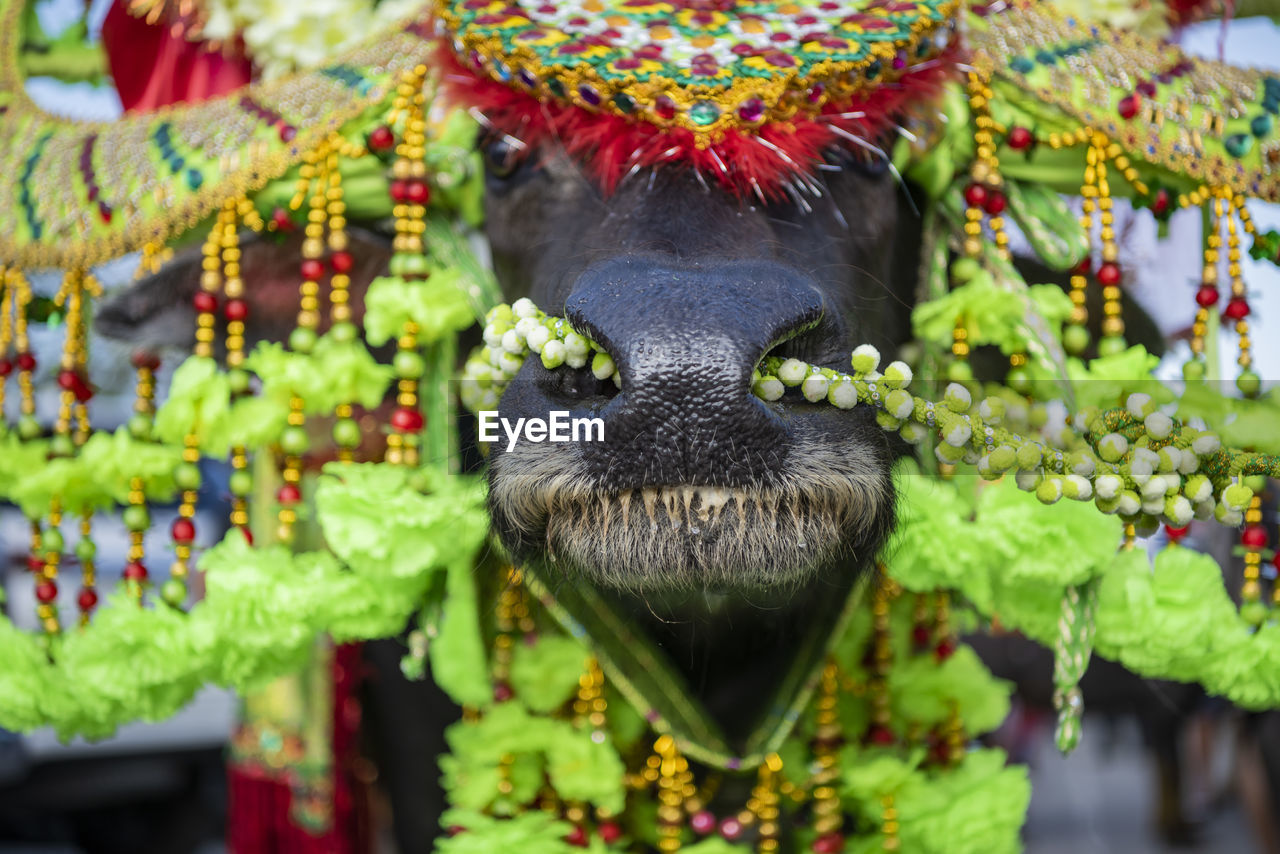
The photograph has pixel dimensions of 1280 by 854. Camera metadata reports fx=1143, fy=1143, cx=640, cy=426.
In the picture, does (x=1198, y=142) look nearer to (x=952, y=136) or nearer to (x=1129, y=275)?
(x=952, y=136)

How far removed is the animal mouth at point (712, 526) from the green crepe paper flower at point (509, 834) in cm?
52

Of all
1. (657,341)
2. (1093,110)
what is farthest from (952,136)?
(657,341)

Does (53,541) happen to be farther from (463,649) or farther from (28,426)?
(463,649)

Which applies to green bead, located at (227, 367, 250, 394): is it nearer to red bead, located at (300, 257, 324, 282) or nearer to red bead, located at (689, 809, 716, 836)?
red bead, located at (300, 257, 324, 282)

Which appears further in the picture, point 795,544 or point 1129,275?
point 1129,275

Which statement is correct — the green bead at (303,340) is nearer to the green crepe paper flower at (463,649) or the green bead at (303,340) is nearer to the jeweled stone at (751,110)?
the green crepe paper flower at (463,649)

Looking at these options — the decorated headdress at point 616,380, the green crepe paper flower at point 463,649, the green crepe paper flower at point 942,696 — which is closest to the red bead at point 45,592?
the decorated headdress at point 616,380

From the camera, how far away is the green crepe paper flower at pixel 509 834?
58.0 inches

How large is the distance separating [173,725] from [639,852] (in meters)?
2.28

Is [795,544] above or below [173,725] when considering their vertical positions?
above

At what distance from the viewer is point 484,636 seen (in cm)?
163

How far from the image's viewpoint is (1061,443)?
1153mm

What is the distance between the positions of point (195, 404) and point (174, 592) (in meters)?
0.24

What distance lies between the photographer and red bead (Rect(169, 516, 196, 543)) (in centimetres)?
147
